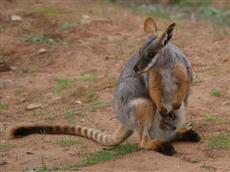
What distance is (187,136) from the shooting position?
862 centimetres

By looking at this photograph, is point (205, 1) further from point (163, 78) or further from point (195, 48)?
point (163, 78)

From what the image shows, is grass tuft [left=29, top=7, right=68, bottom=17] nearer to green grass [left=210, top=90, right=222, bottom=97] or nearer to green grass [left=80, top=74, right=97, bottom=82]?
green grass [left=80, top=74, right=97, bottom=82]

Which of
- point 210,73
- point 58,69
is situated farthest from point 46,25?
point 210,73

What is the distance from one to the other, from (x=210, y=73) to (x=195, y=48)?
1638 mm

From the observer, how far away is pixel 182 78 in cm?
816

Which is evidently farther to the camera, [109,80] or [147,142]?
[109,80]

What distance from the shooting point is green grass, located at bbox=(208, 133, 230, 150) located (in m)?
8.24

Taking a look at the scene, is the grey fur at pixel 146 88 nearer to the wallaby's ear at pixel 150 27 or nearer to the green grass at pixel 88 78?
the wallaby's ear at pixel 150 27

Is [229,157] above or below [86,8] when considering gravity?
below

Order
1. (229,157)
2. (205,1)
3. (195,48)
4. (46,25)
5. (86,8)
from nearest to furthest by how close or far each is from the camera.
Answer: (229,157) → (195,48) → (46,25) → (86,8) → (205,1)

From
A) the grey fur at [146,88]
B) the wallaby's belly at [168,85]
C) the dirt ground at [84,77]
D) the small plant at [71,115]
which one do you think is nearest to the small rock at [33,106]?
the dirt ground at [84,77]

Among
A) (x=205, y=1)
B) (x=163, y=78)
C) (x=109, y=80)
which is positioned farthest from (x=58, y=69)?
(x=205, y=1)

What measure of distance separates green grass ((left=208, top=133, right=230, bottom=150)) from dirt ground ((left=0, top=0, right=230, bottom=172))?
0.07m

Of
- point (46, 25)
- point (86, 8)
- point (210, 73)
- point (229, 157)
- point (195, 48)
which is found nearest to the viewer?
point (229, 157)
